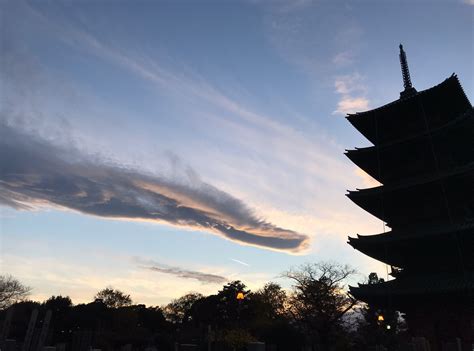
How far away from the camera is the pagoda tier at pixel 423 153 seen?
2236cm

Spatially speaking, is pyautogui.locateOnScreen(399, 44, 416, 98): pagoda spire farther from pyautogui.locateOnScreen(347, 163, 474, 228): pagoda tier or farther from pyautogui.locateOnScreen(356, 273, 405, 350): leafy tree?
pyautogui.locateOnScreen(356, 273, 405, 350): leafy tree

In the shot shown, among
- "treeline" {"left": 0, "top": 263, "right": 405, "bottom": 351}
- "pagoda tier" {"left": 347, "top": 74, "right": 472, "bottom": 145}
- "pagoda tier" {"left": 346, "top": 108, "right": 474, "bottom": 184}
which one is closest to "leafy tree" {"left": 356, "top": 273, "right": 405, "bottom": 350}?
"treeline" {"left": 0, "top": 263, "right": 405, "bottom": 351}

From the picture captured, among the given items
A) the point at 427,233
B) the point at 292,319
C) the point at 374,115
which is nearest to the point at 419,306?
the point at 427,233

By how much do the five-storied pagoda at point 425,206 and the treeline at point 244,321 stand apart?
1117 centimetres

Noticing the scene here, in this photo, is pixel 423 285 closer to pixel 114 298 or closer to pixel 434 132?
pixel 434 132

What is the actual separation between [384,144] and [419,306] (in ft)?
33.7

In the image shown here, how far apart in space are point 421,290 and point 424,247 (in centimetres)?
290

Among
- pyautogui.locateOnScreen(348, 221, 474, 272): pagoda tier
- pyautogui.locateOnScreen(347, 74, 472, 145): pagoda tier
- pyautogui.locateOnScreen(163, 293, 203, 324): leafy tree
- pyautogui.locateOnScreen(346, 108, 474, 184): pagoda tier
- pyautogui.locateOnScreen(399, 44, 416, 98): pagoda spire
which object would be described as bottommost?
pyautogui.locateOnScreen(348, 221, 474, 272): pagoda tier

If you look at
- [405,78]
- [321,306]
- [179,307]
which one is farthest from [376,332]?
[179,307]

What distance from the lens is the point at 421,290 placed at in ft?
63.1

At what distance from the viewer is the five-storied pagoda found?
19172 mm

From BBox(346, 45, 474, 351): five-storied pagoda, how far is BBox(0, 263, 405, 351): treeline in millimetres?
11167

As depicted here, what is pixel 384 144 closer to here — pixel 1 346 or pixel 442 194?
pixel 442 194

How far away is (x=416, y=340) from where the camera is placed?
920cm
